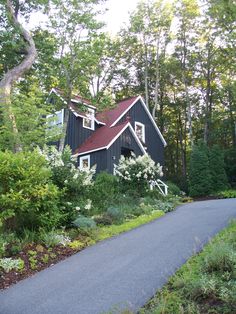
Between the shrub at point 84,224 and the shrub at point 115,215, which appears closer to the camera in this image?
the shrub at point 84,224

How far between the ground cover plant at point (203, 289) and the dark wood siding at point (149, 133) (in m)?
21.1

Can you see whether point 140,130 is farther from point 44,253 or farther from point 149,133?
point 44,253

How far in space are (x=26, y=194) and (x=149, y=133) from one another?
1983cm

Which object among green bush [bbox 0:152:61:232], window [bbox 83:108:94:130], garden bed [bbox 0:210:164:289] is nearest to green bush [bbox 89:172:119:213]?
garden bed [bbox 0:210:164:289]

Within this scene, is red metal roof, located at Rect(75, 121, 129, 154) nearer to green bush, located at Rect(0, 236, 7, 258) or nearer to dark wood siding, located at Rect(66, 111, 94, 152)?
dark wood siding, located at Rect(66, 111, 94, 152)

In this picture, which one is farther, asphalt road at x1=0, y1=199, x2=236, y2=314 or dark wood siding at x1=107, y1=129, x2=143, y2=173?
dark wood siding at x1=107, y1=129, x2=143, y2=173

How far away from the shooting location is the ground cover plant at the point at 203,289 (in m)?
4.59

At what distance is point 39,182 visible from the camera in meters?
9.27

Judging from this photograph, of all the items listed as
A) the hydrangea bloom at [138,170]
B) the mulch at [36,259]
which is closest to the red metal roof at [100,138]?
the hydrangea bloom at [138,170]

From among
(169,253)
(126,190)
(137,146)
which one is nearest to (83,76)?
(137,146)

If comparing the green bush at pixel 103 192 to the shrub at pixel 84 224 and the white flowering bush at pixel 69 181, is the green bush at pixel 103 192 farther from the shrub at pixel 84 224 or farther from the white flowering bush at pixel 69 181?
the shrub at pixel 84 224

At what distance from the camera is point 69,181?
11.3 metres

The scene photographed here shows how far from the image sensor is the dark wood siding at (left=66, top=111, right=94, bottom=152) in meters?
23.8

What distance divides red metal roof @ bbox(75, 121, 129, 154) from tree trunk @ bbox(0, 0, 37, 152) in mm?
7729
